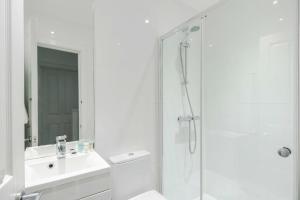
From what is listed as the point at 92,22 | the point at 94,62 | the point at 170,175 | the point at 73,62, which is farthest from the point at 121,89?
the point at 170,175

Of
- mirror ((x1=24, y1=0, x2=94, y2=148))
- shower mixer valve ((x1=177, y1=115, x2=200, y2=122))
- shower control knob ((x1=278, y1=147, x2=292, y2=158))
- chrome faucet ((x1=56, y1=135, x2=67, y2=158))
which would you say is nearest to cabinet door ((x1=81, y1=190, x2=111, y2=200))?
chrome faucet ((x1=56, y1=135, x2=67, y2=158))

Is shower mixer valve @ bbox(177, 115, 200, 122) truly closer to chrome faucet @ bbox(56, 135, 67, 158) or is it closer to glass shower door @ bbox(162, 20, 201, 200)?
glass shower door @ bbox(162, 20, 201, 200)

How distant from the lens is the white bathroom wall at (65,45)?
51.8 inches

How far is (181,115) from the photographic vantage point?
82.7 inches

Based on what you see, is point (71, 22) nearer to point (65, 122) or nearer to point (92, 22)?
point (92, 22)

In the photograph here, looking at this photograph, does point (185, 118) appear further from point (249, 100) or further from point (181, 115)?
point (249, 100)

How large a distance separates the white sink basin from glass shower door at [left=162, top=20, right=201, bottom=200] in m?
0.94

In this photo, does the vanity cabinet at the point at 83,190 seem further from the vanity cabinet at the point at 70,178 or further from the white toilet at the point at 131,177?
the white toilet at the point at 131,177

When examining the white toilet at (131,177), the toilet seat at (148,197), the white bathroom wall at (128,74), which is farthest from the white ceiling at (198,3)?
the toilet seat at (148,197)

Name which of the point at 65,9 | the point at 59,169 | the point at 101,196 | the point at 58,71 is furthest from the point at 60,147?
the point at 65,9

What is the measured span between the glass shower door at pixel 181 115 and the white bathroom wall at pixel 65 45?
33.1 inches

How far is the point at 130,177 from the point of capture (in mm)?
1539

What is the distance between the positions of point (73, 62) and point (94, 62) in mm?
181

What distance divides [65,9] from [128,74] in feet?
2.56
